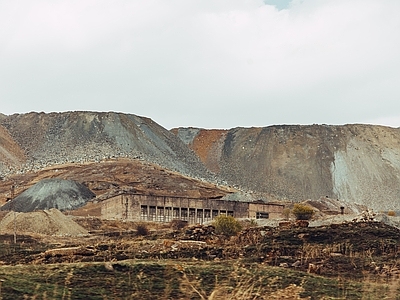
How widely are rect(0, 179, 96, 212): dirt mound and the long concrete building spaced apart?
9.24 metres

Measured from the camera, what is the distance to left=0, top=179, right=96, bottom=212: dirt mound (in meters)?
68.9

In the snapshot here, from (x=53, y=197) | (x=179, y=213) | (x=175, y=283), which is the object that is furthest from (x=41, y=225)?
(x=175, y=283)

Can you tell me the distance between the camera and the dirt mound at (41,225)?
41812 mm

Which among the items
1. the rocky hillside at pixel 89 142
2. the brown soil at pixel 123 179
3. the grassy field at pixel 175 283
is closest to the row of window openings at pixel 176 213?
the brown soil at pixel 123 179

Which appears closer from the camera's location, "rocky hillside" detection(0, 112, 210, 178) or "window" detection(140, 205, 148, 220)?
"window" detection(140, 205, 148, 220)

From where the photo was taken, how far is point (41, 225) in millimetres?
42375

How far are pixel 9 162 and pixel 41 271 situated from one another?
9456 cm

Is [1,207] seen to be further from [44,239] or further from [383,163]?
[383,163]

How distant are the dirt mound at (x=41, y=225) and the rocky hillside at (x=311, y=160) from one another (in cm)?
6123

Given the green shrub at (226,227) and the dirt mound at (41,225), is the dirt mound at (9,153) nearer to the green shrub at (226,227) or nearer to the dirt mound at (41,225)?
the dirt mound at (41,225)

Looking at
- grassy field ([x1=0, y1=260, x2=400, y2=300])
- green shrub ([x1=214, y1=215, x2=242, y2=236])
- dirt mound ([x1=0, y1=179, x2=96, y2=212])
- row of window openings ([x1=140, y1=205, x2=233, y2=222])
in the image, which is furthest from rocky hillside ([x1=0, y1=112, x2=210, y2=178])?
grassy field ([x1=0, y1=260, x2=400, y2=300])

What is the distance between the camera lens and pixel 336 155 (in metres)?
116

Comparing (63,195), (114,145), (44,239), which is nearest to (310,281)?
(44,239)

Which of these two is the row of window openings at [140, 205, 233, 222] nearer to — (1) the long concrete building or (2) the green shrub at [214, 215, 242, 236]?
(1) the long concrete building
